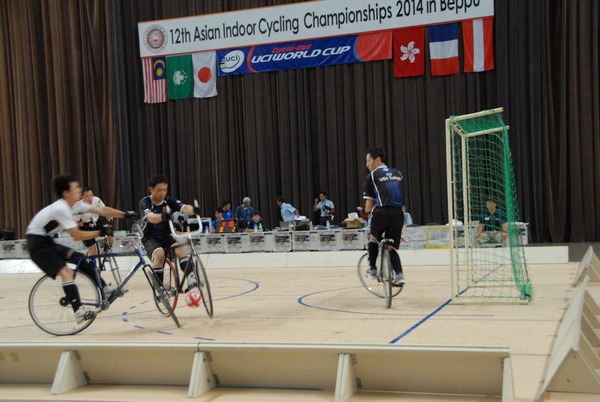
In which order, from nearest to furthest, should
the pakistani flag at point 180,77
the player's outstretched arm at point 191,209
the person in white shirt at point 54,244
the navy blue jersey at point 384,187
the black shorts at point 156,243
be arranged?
the person in white shirt at point 54,244, the player's outstretched arm at point 191,209, the black shorts at point 156,243, the navy blue jersey at point 384,187, the pakistani flag at point 180,77

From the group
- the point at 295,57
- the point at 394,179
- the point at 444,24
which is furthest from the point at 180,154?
the point at 394,179

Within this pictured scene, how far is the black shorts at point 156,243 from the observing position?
676 cm

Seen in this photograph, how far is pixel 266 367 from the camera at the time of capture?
4102mm

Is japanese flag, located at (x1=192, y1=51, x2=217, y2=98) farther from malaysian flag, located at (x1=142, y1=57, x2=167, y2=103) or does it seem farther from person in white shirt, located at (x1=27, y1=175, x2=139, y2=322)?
person in white shirt, located at (x1=27, y1=175, x2=139, y2=322)

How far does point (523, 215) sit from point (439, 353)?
1629 centimetres

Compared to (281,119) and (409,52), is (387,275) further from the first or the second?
(281,119)

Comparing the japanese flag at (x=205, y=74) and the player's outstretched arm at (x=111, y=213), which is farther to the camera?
the japanese flag at (x=205, y=74)

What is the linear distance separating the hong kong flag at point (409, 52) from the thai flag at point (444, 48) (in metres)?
0.32

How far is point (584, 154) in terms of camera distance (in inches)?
714

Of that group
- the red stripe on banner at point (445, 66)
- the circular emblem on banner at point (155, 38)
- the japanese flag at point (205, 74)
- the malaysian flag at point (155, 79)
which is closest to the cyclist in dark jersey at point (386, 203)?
the red stripe on banner at point (445, 66)

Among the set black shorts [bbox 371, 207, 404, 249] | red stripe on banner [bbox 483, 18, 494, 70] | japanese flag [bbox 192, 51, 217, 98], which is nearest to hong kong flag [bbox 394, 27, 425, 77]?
red stripe on banner [bbox 483, 18, 494, 70]

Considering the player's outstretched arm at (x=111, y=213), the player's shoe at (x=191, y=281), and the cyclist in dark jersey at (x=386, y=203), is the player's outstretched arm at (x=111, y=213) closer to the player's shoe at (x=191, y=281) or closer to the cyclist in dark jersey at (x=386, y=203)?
the player's shoe at (x=191, y=281)

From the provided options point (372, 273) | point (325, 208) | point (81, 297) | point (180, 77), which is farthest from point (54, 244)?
point (180, 77)

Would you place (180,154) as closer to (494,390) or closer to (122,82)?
(122,82)
